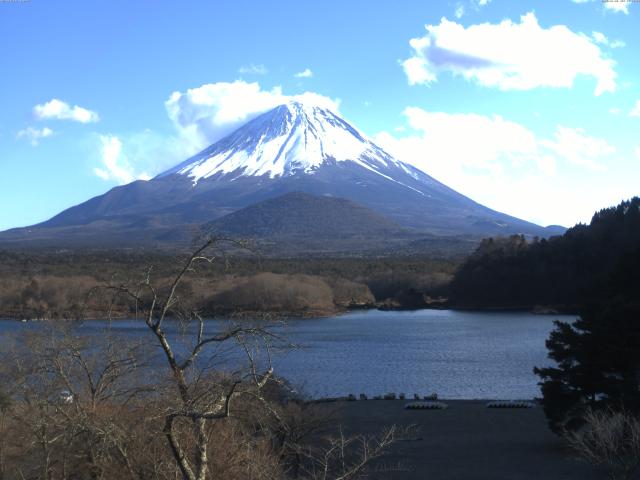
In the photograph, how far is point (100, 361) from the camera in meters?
11.7

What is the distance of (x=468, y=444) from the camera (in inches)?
611

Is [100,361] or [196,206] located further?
[196,206]

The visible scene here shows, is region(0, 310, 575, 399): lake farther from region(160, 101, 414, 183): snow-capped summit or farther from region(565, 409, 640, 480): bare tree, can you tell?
region(160, 101, 414, 183): snow-capped summit

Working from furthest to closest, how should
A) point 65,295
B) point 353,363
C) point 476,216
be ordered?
point 476,216, point 65,295, point 353,363

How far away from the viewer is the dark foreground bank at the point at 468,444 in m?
13.2

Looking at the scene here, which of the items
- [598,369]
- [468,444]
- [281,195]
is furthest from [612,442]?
[281,195]

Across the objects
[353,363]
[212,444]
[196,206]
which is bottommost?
[353,363]

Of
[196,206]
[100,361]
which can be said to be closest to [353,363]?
[100,361]

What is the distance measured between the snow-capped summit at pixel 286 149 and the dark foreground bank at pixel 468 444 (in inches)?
4941

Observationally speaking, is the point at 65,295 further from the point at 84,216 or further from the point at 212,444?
the point at 84,216

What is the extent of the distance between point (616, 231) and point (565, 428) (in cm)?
3926

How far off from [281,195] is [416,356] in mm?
95216

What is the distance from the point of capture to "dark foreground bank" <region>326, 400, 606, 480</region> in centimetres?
1316

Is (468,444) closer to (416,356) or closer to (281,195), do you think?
(416,356)
